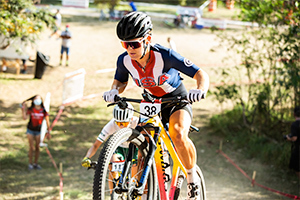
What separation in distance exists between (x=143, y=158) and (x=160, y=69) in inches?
37.1

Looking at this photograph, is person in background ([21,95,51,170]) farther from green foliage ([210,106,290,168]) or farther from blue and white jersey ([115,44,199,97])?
green foliage ([210,106,290,168])

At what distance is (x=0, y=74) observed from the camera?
1484 centimetres

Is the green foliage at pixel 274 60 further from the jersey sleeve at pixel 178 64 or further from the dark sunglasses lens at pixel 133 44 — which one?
the dark sunglasses lens at pixel 133 44

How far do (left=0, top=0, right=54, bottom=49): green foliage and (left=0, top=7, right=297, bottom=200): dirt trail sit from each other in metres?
0.95

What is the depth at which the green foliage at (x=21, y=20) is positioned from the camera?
1165cm

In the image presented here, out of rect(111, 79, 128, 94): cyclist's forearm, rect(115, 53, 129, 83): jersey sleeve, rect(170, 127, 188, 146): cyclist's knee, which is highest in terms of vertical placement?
rect(115, 53, 129, 83): jersey sleeve

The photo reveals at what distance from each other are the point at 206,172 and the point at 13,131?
536 cm

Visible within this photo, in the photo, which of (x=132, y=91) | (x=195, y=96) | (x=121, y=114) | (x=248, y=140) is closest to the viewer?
(x=195, y=96)

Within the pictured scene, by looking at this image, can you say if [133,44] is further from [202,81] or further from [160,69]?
[202,81]

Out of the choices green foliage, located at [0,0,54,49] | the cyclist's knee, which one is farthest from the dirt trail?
the cyclist's knee

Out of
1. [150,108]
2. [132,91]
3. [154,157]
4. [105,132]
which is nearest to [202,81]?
[150,108]

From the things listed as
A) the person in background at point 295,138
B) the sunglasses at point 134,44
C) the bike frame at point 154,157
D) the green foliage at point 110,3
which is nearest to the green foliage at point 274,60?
the person in background at point 295,138

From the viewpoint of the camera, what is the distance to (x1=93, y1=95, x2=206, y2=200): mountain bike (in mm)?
3346

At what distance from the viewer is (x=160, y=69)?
409 centimetres
